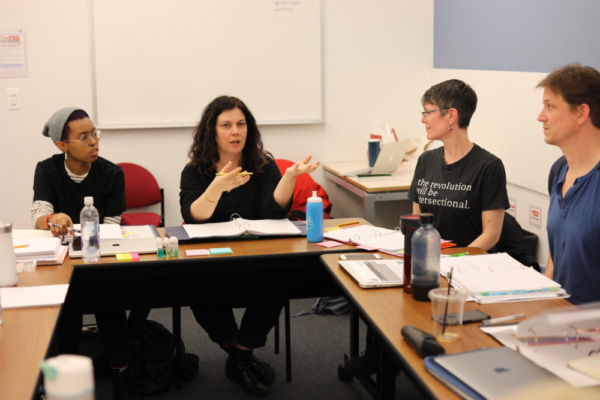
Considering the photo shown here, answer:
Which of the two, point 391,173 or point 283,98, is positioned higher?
point 283,98

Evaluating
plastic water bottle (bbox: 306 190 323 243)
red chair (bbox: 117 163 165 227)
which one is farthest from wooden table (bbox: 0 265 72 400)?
red chair (bbox: 117 163 165 227)

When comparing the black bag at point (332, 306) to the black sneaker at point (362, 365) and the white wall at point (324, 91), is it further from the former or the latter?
the white wall at point (324, 91)

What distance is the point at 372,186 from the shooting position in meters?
3.92

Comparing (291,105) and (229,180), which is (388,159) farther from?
(229,180)

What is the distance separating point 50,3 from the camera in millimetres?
4359

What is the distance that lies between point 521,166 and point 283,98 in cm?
178

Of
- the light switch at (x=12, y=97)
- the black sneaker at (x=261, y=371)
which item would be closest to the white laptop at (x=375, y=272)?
the black sneaker at (x=261, y=371)

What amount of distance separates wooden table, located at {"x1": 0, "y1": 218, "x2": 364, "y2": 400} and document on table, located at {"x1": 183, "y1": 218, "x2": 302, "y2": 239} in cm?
3

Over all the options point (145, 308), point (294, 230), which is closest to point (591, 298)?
point (294, 230)

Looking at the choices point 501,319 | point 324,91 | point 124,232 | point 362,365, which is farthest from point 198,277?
point 324,91

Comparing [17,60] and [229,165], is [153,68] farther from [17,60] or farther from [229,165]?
[229,165]

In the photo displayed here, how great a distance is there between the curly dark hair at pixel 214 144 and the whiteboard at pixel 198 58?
1.57m

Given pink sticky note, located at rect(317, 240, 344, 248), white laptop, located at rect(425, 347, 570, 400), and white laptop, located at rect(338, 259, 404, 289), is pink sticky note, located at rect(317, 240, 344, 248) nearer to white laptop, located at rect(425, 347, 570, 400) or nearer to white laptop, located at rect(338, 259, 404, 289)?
white laptop, located at rect(338, 259, 404, 289)

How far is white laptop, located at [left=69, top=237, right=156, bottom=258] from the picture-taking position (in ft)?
7.98
